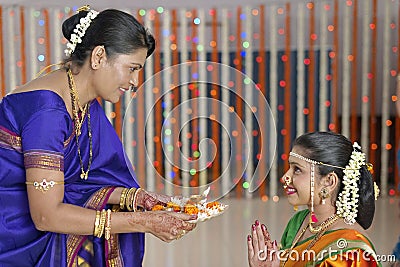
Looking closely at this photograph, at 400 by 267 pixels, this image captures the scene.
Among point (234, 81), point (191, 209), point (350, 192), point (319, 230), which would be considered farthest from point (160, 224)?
point (234, 81)

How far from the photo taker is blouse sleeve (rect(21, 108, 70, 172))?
2.06 meters

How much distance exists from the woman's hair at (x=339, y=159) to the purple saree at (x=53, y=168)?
0.70 m

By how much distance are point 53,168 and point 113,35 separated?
45 centimetres

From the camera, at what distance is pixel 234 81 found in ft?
20.7

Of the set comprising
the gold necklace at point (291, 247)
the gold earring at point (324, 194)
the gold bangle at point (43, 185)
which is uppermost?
the gold bangle at point (43, 185)

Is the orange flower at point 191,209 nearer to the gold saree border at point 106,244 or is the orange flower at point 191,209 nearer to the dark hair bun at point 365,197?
the gold saree border at point 106,244

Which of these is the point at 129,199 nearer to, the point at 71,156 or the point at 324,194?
the point at 71,156

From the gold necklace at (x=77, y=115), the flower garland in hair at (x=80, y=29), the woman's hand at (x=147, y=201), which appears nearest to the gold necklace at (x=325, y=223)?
the woman's hand at (x=147, y=201)

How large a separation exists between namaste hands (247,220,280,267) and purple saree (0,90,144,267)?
54cm

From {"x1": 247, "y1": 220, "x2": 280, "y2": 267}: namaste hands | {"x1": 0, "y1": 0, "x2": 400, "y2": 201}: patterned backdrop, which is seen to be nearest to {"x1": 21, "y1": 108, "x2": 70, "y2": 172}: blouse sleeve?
{"x1": 247, "y1": 220, "x2": 280, "y2": 267}: namaste hands

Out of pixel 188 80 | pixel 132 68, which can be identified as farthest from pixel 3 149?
pixel 188 80

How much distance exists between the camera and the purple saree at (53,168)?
2.07m

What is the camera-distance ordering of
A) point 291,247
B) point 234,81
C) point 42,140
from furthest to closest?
1. point 234,81
2. point 291,247
3. point 42,140

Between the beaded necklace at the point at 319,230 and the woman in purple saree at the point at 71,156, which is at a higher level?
the woman in purple saree at the point at 71,156
